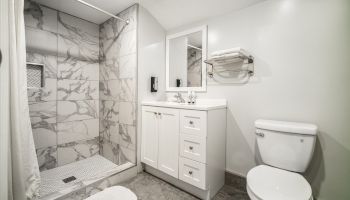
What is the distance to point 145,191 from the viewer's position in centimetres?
177

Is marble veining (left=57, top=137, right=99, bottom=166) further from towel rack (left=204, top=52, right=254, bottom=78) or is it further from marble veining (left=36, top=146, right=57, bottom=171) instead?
towel rack (left=204, top=52, right=254, bottom=78)

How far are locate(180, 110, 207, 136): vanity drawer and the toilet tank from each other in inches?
19.4

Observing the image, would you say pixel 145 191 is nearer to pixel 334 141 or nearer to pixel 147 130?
pixel 147 130

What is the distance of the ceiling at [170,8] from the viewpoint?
186cm

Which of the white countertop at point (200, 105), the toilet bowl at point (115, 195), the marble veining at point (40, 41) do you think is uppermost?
the marble veining at point (40, 41)

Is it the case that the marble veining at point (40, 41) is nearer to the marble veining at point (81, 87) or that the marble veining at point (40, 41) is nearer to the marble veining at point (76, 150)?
the marble veining at point (81, 87)

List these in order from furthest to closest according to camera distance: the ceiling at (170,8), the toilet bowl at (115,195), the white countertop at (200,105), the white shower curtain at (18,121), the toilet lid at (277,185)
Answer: the ceiling at (170,8)
the white countertop at (200,105)
the toilet bowl at (115,195)
the white shower curtain at (18,121)
the toilet lid at (277,185)

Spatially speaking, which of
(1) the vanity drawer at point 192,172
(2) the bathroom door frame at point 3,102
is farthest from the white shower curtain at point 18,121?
(1) the vanity drawer at point 192,172

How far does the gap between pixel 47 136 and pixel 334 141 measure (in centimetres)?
321

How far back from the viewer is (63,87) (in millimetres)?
2404

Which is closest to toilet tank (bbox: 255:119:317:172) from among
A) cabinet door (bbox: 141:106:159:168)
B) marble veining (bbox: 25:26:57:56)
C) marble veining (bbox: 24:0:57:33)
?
cabinet door (bbox: 141:106:159:168)

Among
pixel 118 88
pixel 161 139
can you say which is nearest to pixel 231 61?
pixel 161 139

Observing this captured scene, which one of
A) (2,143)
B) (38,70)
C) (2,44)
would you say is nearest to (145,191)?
(2,143)

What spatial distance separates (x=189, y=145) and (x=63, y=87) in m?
2.04
